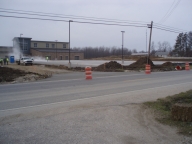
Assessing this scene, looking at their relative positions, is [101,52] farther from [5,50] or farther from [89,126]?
[89,126]

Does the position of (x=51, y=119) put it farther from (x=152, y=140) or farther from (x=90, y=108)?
(x=152, y=140)

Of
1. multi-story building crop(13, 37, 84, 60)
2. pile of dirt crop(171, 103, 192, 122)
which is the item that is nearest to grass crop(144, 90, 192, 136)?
pile of dirt crop(171, 103, 192, 122)

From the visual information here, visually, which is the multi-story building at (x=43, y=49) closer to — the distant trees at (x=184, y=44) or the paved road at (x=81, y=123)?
the distant trees at (x=184, y=44)

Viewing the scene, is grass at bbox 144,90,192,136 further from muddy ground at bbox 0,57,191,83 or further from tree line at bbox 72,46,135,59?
tree line at bbox 72,46,135,59

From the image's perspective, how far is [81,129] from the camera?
592cm

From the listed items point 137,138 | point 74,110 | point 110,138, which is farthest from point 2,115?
point 137,138

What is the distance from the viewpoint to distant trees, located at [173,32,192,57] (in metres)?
92.9

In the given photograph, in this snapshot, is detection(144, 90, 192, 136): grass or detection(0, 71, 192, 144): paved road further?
detection(144, 90, 192, 136): grass

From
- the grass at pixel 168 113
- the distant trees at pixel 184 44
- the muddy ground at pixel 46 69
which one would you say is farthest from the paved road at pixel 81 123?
the distant trees at pixel 184 44

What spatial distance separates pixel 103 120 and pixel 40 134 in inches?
78.0

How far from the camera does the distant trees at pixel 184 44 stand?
305 ft

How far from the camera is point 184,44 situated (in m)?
95.4

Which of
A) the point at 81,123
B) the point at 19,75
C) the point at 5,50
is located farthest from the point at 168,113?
the point at 5,50

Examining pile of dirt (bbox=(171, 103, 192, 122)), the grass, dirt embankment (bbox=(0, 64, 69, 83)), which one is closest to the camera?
the grass
